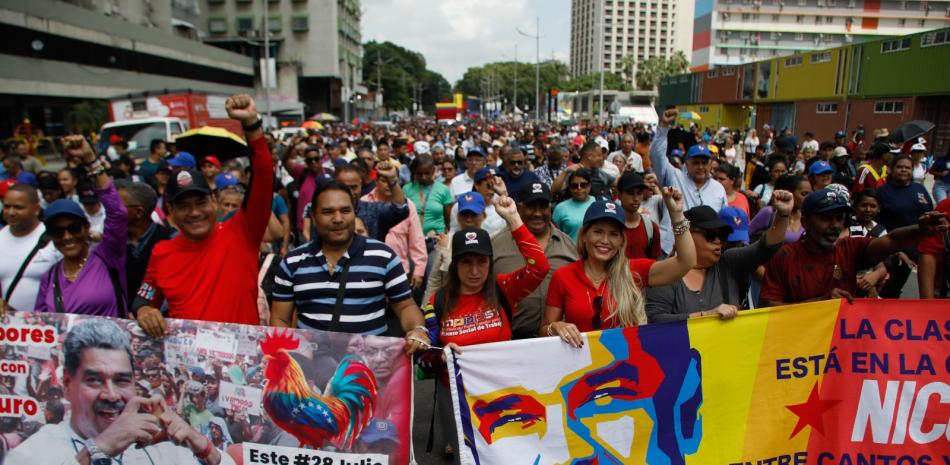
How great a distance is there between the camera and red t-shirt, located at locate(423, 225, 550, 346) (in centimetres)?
349

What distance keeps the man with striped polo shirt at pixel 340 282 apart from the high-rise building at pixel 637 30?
174 m

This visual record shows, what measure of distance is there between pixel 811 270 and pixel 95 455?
4093 mm

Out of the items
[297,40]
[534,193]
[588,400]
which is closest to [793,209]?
[534,193]

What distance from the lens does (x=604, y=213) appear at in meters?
3.51

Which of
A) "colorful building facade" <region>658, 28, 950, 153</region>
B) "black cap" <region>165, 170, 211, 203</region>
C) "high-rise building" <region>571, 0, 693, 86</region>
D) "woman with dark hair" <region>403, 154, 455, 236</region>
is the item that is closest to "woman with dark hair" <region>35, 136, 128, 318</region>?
"black cap" <region>165, 170, 211, 203</region>

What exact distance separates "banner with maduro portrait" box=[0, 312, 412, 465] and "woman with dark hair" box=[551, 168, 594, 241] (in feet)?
8.37

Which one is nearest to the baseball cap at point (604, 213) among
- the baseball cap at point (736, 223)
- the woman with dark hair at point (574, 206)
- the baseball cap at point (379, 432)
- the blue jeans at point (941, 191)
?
the baseball cap at point (736, 223)

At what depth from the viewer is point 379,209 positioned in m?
5.99

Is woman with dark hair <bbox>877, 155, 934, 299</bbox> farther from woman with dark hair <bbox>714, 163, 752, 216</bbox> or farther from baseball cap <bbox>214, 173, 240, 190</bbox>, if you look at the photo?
baseball cap <bbox>214, 173, 240, 190</bbox>

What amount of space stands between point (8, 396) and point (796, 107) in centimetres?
3807

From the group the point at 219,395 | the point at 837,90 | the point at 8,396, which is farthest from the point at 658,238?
the point at 837,90

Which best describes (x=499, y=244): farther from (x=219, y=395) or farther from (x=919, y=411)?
(x=919, y=411)

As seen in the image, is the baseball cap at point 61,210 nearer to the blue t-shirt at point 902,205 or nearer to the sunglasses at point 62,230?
the sunglasses at point 62,230

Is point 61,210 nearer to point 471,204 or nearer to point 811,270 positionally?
point 471,204
